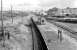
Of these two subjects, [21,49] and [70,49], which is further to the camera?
[21,49]

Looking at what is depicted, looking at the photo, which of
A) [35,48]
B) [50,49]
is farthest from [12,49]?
[50,49]

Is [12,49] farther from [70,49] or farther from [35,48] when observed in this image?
[70,49]

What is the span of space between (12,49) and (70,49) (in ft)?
19.0

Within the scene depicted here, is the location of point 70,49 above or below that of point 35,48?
above

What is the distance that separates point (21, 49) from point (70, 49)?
514 centimetres

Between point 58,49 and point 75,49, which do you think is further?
point 75,49

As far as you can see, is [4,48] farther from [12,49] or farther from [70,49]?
[70,49]

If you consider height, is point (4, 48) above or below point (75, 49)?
below

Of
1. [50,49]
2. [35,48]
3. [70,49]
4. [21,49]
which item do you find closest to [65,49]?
[70,49]

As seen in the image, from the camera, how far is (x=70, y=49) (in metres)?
8.47

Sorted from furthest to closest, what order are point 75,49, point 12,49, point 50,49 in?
point 12,49 → point 75,49 → point 50,49

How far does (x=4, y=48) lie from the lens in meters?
11.2

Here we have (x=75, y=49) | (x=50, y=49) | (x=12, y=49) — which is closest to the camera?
(x=50, y=49)

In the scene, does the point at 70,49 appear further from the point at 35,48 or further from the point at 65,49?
the point at 35,48
